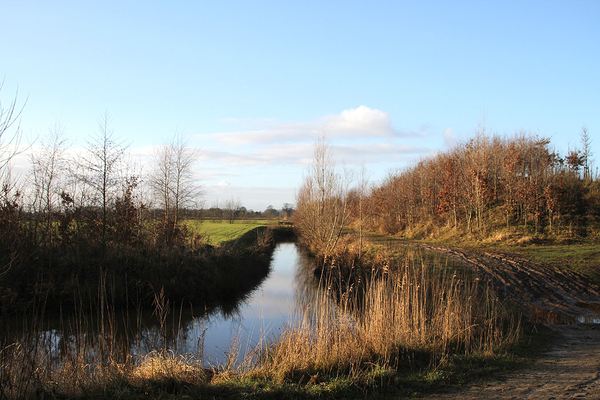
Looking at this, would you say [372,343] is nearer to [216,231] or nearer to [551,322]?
[551,322]

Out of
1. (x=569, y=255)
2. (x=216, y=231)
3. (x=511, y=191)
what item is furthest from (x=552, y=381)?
(x=216, y=231)

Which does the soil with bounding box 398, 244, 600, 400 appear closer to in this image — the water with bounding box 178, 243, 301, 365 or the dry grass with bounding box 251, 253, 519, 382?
the dry grass with bounding box 251, 253, 519, 382

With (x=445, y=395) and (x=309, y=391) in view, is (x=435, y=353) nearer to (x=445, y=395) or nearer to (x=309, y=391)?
(x=445, y=395)

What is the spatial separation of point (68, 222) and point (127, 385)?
1221 centimetres

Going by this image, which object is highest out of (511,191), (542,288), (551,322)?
(511,191)

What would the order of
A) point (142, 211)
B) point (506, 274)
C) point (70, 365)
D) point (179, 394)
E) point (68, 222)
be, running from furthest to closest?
point (142, 211)
point (68, 222)
point (506, 274)
point (70, 365)
point (179, 394)

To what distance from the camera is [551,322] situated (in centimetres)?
906

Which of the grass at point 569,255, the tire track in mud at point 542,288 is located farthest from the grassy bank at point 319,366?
the grass at point 569,255

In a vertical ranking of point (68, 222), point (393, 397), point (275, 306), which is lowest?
point (275, 306)

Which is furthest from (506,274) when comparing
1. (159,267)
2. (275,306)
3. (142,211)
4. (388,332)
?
(142,211)

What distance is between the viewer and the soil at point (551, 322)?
184 inches

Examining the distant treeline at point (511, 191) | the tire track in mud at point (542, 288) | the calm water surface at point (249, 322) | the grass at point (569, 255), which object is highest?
the distant treeline at point (511, 191)

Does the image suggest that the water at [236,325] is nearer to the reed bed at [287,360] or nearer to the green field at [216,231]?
the reed bed at [287,360]

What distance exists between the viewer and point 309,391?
4.59m
